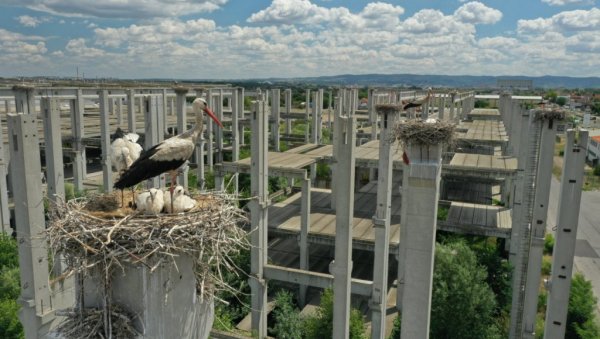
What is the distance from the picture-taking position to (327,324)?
1462 centimetres

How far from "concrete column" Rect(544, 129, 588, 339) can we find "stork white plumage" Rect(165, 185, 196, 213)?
356 inches

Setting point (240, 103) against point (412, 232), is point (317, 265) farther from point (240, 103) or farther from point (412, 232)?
point (240, 103)

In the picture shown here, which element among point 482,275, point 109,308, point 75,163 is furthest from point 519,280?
point 75,163

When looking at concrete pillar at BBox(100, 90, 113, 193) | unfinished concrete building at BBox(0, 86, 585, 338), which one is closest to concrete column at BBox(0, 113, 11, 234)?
unfinished concrete building at BBox(0, 86, 585, 338)

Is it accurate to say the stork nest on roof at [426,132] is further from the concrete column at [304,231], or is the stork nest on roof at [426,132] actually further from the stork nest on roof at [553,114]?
the concrete column at [304,231]

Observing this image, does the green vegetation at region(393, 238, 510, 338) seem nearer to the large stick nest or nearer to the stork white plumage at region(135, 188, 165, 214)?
the large stick nest

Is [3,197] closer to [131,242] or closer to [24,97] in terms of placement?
[24,97]

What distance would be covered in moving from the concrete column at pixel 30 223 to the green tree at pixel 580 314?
1614 cm

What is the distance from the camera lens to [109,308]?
15.9 feet

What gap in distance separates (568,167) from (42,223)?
11.6 metres

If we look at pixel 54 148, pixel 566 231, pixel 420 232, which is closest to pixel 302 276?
pixel 420 232

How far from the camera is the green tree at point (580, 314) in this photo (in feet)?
52.5

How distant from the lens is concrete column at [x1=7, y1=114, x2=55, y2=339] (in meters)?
8.59

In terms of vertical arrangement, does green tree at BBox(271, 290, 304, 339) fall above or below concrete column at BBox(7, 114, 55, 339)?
below
